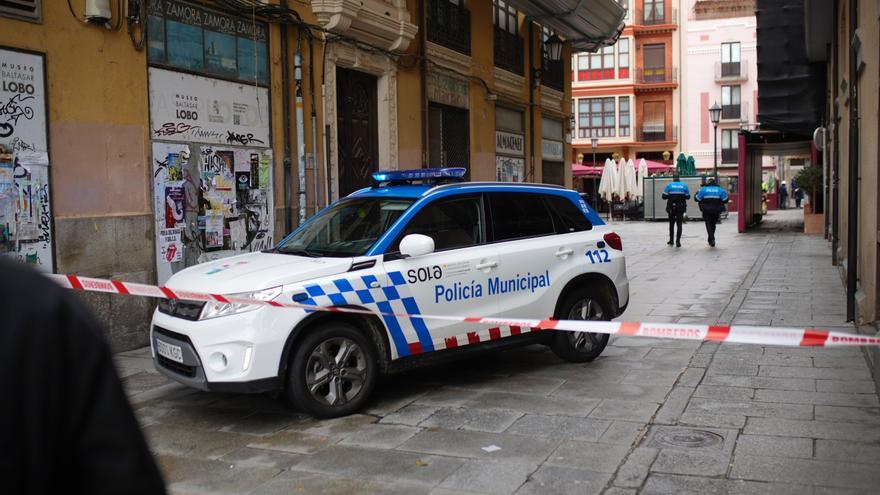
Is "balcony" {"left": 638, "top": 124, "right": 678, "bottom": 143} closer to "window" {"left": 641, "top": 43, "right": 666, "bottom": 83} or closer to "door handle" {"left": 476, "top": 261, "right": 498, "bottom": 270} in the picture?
"window" {"left": 641, "top": 43, "right": 666, "bottom": 83}

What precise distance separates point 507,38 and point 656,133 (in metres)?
37.1

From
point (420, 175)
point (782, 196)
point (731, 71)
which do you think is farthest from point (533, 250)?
point (731, 71)

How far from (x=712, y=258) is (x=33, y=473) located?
17808 mm

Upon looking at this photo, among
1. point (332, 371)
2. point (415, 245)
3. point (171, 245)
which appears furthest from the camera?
point (171, 245)

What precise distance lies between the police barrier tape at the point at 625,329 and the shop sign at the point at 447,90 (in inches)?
366

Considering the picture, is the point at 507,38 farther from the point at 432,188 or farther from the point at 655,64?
the point at 655,64

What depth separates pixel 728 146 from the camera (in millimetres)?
54250

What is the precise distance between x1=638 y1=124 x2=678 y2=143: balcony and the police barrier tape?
49.4 meters

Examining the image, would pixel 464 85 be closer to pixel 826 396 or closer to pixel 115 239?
pixel 115 239

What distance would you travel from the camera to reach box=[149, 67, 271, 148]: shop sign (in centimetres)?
923

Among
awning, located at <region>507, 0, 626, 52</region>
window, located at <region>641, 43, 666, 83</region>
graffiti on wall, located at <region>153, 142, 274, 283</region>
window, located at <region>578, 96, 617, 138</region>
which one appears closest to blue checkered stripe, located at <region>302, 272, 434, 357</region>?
graffiti on wall, located at <region>153, 142, 274, 283</region>

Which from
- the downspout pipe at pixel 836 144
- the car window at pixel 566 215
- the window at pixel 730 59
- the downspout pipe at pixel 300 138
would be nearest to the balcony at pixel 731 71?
the window at pixel 730 59

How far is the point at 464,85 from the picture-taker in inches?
660

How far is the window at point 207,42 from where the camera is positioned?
30.2 ft
